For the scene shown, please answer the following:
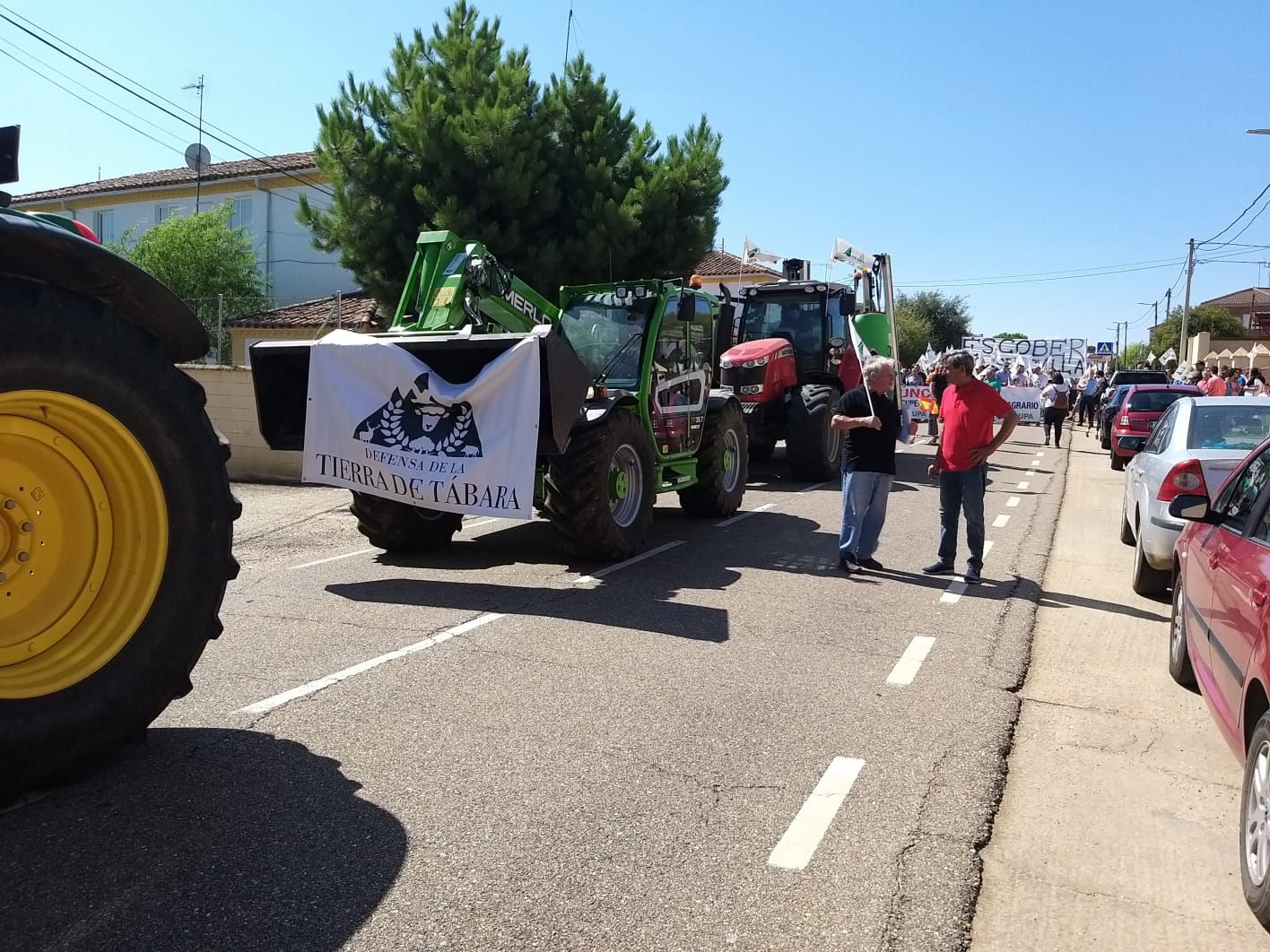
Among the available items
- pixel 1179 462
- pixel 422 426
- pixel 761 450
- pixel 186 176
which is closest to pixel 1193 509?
pixel 1179 462

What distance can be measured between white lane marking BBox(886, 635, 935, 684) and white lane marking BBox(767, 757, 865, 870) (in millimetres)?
1357

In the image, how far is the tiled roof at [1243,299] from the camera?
331 feet

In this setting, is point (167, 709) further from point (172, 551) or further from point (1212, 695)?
point (1212, 695)

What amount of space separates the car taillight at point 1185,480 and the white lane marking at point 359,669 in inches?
189

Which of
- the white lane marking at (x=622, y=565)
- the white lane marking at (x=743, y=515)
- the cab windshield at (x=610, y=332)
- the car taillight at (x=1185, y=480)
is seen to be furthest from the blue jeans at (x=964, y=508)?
the cab windshield at (x=610, y=332)

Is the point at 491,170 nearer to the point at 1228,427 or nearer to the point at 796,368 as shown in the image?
the point at 796,368

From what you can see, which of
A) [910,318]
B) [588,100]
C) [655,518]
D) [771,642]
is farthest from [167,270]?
[910,318]

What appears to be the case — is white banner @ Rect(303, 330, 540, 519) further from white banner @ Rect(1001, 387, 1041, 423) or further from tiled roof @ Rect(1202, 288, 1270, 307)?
tiled roof @ Rect(1202, 288, 1270, 307)

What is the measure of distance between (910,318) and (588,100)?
59.5 metres

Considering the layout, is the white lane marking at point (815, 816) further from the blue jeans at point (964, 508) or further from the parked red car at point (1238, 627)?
the blue jeans at point (964, 508)

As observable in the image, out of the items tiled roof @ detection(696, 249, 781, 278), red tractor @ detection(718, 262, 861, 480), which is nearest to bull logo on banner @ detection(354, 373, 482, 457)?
red tractor @ detection(718, 262, 861, 480)

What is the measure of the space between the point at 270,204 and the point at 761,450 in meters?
24.7

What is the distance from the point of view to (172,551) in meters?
3.72

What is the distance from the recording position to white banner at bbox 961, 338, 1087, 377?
3584cm
